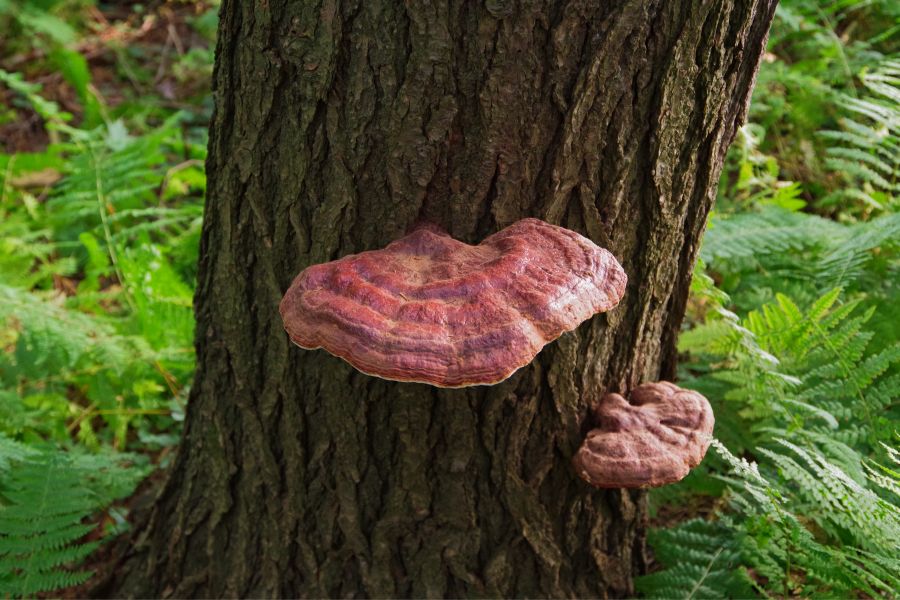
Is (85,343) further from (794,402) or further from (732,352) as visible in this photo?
(794,402)

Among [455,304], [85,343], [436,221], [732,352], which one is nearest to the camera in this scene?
[455,304]

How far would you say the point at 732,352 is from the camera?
11.1 feet

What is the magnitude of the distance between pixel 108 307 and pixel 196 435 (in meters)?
2.89

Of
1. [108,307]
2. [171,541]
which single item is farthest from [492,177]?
[108,307]

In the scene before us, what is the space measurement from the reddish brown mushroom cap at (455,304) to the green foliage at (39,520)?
6.10ft

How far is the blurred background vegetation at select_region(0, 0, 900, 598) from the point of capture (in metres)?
2.84

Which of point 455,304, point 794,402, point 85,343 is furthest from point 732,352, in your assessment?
point 85,343

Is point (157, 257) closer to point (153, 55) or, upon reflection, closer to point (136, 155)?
point (136, 155)

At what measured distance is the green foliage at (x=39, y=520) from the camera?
3039 mm

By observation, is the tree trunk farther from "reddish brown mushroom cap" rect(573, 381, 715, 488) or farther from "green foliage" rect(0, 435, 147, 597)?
"green foliage" rect(0, 435, 147, 597)

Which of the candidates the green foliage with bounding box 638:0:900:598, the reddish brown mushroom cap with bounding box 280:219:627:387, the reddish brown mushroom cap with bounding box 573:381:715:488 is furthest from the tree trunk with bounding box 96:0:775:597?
the green foliage with bounding box 638:0:900:598

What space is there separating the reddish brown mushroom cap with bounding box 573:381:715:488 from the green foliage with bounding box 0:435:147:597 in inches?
85.2

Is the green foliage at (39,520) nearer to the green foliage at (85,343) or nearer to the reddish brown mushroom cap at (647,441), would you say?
the green foliage at (85,343)

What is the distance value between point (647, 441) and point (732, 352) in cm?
119
